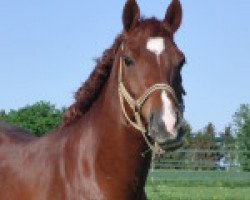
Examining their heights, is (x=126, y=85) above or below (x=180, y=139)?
above

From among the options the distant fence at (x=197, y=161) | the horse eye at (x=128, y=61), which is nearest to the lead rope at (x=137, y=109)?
the horse eye at (x=128, y=61)

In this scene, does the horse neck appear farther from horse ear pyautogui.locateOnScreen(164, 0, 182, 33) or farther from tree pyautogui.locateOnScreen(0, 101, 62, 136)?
tree pyautogui.locateOnScreen(0, 101, 62, 136)

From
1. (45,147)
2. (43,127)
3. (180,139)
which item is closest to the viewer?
(180,139)

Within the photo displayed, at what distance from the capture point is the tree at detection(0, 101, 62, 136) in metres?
67.6

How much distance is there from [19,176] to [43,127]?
206 feet

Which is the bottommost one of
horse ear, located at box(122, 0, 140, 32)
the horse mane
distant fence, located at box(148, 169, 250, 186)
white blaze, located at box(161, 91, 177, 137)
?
distant fence, located at box(148, 169, 250, 186)

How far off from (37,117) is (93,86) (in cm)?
6318

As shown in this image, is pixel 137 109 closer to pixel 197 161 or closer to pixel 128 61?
pixel 128 61

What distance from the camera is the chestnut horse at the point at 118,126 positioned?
16.6 feet

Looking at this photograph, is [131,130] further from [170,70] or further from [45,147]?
[45,147]

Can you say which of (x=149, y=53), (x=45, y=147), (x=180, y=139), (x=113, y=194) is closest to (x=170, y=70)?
(x=149, y=53)

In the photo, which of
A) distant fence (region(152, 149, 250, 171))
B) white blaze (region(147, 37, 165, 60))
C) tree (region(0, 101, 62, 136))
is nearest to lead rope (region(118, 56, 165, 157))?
white blaze (region(147, 37, 165, 60))

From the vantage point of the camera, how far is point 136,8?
18.1 ft

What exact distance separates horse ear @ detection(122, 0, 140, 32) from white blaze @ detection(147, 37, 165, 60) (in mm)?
303
